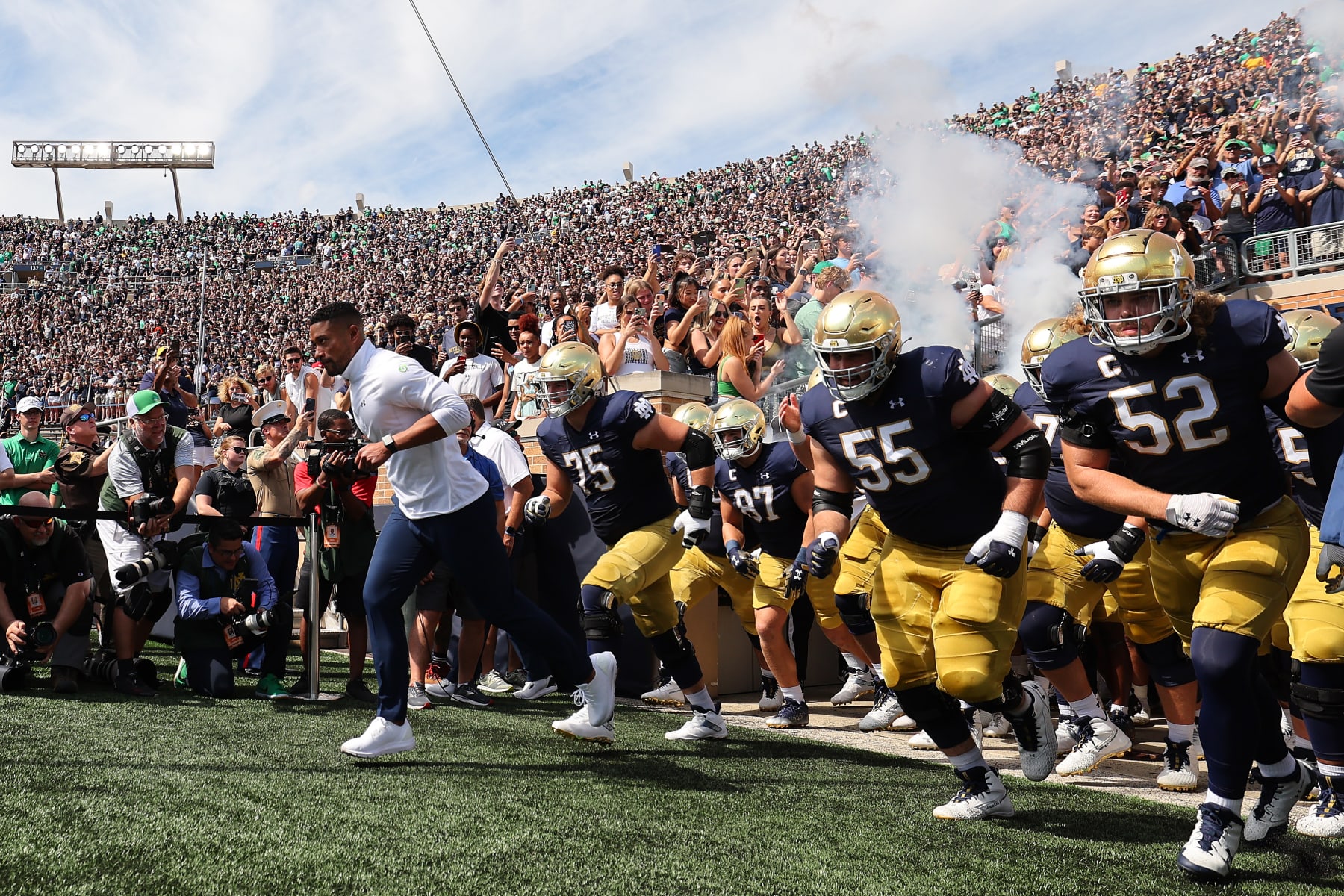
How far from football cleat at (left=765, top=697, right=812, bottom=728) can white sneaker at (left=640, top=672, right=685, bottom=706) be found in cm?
101

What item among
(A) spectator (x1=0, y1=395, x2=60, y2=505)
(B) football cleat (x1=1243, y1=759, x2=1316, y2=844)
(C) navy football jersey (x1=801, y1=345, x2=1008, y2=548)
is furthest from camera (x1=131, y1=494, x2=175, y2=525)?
(B) football cleat (x1=1243, y1=759, x2=1316, y2=844)

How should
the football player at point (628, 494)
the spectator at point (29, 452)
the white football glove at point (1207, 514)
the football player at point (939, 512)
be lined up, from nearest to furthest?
the white football glove at point (1207, 514), the football player at point (939, 512), the football player at point (628, 494), the spectator at point (29, 452)

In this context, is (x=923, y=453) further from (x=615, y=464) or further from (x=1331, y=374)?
(x=615, y=464)

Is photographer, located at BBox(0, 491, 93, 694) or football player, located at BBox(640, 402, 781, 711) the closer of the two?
photographer, located at BBox(0, 491, 93, 694)

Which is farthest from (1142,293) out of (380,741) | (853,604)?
(380,741)

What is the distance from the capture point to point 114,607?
677 centimetres

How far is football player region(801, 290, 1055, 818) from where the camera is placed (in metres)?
3.94

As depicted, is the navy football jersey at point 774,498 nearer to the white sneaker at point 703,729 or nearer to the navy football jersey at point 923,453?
the white sneaker at point 703,729

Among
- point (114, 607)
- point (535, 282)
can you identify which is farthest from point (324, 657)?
point (535, 282)

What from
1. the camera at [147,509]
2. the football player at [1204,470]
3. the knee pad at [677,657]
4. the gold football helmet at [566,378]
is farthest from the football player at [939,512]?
the camera at [147,509]

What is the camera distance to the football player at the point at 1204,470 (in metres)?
3.31

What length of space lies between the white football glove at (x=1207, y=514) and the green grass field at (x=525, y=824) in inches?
39.6

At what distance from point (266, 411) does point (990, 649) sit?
10059 millimetres

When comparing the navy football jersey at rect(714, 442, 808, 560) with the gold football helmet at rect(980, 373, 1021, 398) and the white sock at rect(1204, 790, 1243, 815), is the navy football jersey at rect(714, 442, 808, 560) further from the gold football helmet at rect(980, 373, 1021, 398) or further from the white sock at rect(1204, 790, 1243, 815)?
the white sock at rect(1204, 790, 1243, 815)
